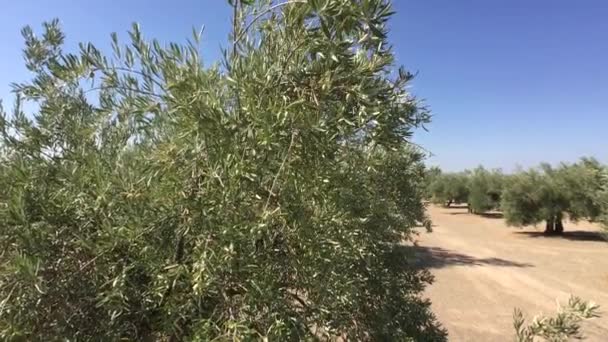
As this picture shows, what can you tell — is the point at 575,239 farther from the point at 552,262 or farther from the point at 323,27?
the point at 323,27

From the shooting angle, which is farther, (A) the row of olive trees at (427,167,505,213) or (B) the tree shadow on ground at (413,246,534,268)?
(A) the row of olive trees at (427,167,505,213)

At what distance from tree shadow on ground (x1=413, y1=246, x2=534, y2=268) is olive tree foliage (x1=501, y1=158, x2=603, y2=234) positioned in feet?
32.2

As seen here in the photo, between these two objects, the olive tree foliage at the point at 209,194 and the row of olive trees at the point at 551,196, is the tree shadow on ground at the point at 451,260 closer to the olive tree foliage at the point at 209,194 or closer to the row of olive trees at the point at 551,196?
the row of olive trees at the point at 551,196

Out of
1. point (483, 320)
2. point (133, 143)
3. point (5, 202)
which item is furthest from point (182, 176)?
point (483, 320)

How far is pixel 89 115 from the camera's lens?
3049 mm

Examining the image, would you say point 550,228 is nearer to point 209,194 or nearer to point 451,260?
point 451,260

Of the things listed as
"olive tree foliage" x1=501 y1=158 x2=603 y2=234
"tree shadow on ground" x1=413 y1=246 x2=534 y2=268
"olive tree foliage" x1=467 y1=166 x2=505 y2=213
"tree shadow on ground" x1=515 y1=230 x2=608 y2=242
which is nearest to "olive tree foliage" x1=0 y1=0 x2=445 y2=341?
"tree shadow on ground" x1=413 y1=246 x2=534 y2=268

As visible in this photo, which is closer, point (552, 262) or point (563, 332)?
point (563, 332)

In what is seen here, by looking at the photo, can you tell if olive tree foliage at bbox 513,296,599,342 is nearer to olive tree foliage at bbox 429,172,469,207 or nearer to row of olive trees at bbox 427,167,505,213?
row of olive trees at bbox 427,167,505,213

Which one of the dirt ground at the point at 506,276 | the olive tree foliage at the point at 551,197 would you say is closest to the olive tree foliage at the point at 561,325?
the dirt ground at the point at 506,276

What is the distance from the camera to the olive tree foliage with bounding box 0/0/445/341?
2.09 m

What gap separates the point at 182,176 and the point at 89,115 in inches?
50.1

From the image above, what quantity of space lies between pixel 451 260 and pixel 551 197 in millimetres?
12691

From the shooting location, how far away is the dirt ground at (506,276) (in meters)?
11.5
